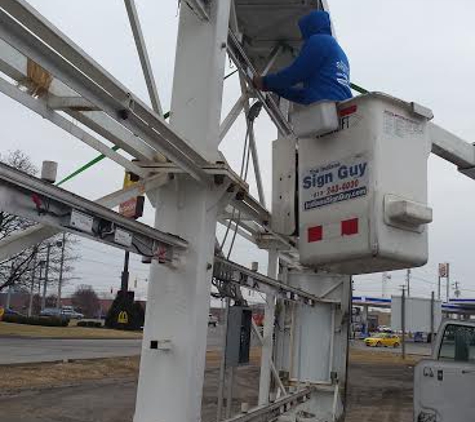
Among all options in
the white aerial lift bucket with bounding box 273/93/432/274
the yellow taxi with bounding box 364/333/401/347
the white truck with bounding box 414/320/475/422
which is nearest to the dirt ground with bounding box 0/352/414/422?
the white truck with bounding box 414/320/475/422

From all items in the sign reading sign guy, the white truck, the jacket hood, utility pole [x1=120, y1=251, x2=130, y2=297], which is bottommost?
the white truck

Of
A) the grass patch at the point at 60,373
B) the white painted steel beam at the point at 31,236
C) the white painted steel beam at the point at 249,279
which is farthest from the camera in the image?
the grass patch at the point at 60,373

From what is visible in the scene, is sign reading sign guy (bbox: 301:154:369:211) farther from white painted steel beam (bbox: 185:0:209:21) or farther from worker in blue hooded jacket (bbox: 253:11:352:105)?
white painted steel beam (bbox: 185:0:209:21)

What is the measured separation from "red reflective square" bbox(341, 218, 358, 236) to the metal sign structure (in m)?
0.80

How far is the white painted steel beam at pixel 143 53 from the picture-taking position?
11.9 ft

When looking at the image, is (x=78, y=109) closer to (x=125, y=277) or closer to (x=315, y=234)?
(x=125, y=277)

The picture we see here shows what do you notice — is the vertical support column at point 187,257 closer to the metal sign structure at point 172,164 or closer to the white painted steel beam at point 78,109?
the metal sign structure at point 172,164

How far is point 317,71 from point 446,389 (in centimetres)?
402

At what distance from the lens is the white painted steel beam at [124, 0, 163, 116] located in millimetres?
3631

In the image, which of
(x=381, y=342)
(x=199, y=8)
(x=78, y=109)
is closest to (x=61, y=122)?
(x=78, y=109)

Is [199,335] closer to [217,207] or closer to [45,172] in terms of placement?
[217,207]

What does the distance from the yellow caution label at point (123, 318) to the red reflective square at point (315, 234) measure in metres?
1.40

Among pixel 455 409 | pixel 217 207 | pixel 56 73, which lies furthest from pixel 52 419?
pixel 56 73

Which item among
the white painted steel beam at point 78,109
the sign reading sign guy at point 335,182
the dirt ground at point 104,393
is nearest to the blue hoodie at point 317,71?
the sign reading sign guy at point 335,182
